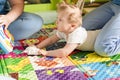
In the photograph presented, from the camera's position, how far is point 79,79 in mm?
1077

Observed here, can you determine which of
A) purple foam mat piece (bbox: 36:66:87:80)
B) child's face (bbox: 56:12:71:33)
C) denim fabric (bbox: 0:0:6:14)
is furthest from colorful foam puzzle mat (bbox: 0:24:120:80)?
denim fabric (bbox: 0:0:6:14)

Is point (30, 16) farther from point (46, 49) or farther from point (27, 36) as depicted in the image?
point (46, 49)

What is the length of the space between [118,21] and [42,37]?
19.5 inches

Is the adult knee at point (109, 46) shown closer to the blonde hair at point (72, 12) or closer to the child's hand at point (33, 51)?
the blonde hair at point (72, 12)

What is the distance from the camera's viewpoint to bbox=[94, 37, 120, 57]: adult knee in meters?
1.26

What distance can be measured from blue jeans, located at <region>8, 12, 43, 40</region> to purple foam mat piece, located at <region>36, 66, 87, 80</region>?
0.45 meters

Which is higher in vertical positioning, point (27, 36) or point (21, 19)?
point (21, 19)

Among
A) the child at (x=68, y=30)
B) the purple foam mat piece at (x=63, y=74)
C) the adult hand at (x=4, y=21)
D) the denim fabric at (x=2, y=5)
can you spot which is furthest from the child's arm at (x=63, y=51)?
the denim fabric at (x=2, y=5)

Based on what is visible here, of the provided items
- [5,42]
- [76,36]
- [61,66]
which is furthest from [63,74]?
[5,42]

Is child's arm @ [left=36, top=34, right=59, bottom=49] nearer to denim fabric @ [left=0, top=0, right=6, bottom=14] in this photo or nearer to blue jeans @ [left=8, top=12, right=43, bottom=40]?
→ blue jeans @ [left=8, top=12, right=43, bottom=40]

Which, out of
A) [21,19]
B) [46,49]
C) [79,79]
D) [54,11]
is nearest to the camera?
[79,79]

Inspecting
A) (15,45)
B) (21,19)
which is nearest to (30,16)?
(21,19)

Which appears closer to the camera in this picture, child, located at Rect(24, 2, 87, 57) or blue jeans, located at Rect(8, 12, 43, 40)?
child, located at Rect(24, 2, 87, 57)

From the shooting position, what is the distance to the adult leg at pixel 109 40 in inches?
49.6
